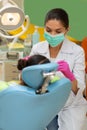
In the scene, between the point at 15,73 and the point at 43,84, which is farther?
the point at 15,73

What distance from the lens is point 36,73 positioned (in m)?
1.18

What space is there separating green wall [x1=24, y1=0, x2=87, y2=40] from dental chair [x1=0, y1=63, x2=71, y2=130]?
200cm

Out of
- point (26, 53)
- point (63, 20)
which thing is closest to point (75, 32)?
point (26, 53)

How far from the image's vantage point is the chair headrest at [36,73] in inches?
45.9

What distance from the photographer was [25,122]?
128cm

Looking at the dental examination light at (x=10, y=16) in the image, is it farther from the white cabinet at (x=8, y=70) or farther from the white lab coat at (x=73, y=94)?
the white cabinet at (x=8, y=70)

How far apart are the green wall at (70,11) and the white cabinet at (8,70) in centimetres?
96

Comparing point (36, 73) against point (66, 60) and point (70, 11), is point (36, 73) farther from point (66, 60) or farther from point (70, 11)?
point (70, 11)

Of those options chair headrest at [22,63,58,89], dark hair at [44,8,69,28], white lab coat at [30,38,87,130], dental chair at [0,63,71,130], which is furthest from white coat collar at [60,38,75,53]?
chair headrest at [22,63,58,89]

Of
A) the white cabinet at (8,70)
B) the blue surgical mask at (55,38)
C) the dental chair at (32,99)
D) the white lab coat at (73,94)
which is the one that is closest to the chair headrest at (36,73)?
the dental chair at (32,99)

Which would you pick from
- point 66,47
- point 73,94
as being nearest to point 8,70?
point 66,47

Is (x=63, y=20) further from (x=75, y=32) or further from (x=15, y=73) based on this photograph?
(x=75, y=32)

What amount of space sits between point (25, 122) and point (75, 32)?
2.14 meters

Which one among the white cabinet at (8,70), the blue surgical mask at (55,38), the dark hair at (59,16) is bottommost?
the white cabinet at (8,70)
